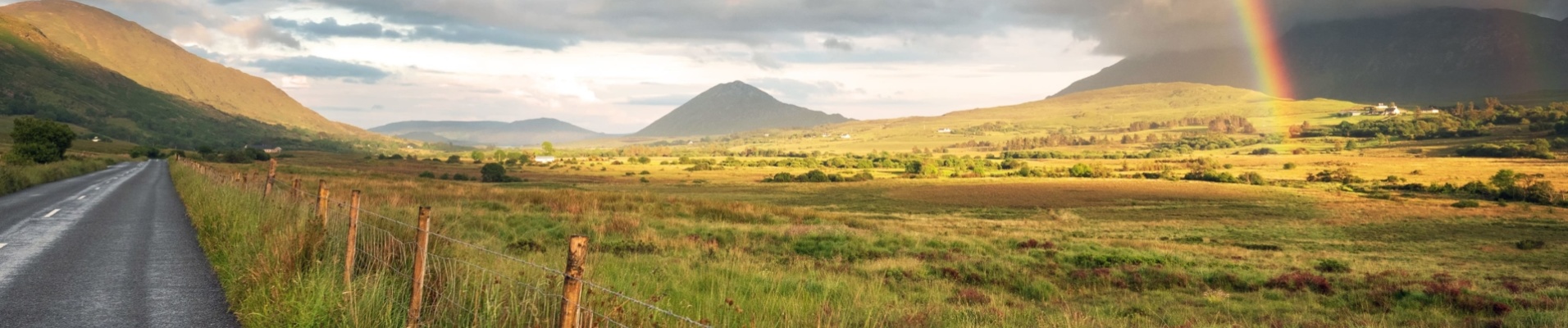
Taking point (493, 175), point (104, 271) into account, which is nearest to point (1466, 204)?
point (104, 271)

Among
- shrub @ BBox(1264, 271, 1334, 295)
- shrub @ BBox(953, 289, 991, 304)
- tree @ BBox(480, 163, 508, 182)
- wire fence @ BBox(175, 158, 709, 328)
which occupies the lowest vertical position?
tree @ BBox(480, 163, 508, 182)

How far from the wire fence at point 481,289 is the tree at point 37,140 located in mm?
72132

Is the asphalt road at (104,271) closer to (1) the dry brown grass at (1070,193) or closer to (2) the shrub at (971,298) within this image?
(2) the shrub at (971,298)

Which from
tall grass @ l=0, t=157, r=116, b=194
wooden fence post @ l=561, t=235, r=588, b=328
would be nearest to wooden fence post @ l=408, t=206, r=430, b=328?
wooden fence post @ l=561, t=235, r=588, b=328

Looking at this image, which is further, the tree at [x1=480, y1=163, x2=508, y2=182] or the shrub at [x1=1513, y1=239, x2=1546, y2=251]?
the tree at [x1=480, y1=163, x2=508, y2=182]

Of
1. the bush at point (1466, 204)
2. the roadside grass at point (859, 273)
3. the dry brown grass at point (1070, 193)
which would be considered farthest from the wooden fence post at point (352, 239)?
the bush at point (1466, 204)

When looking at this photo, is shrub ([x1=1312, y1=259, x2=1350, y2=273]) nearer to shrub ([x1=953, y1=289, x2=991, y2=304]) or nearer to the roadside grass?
the roadside grass

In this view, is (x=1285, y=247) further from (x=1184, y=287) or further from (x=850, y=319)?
(x=850, y=319)

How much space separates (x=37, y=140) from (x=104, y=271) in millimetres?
76735

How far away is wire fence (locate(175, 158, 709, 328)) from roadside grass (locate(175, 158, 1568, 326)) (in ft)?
0.17

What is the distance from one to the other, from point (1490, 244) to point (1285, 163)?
119 metres

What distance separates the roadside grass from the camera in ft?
29.1

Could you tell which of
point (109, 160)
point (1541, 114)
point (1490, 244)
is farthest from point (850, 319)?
point (1541, 114)

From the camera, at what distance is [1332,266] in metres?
23.8
